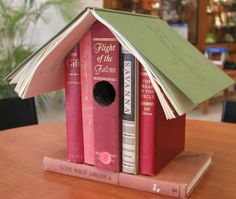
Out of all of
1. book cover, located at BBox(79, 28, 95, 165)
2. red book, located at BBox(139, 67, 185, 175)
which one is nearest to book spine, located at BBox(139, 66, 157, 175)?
red book, located at BBox(139, 67, 185, 175)

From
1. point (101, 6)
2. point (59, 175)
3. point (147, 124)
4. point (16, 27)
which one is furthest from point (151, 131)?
point (101, 6)

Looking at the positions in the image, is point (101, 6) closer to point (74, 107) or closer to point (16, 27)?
point (16, 27)

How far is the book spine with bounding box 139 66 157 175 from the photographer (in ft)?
2.46

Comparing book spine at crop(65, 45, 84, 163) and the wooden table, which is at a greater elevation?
book spine at crop(65, 45, 84, 163)

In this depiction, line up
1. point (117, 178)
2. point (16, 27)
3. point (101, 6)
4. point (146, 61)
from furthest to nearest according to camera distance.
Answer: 1. point (101, 6)
2. point (16, 27)
3. point (117, 178)
4. point (146, 61)

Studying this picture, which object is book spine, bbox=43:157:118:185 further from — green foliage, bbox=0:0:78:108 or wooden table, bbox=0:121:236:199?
green foliage, bbox=0:0:78:108

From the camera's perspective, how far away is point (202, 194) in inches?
30.0

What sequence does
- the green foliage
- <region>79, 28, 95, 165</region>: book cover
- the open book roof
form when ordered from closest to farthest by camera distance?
the open book roof
<region>79, 28, 95, 165</region>: book cover
the green foliage

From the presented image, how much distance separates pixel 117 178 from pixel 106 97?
19cm

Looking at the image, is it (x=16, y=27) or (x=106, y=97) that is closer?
(x=106, y=97)

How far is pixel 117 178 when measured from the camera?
795 mm

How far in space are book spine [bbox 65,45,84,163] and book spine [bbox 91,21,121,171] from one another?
5 centimetres

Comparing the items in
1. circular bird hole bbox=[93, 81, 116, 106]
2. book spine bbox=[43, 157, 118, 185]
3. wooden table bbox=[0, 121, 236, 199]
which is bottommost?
wooden table bbox=[0, 121, 236, 199]

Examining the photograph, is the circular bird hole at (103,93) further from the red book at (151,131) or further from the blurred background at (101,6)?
the blurred background at (101,6)
